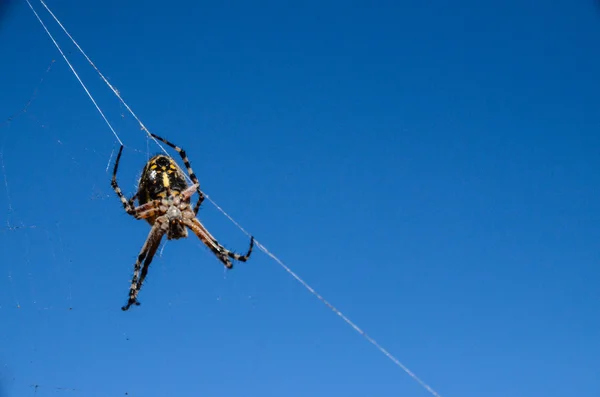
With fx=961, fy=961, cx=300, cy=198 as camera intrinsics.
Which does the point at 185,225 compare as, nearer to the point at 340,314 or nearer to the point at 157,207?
the point at 157,207

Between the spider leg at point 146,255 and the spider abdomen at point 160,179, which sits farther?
the spider leg at point 146,255

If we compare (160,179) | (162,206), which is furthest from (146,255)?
(160,179)

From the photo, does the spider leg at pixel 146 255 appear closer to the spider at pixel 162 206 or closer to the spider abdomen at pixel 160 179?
the spider at pixel 162 206

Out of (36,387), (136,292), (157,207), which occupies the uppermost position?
(157,207)

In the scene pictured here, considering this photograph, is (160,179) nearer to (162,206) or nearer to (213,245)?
(162,206)

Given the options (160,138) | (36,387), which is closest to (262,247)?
(160,138)

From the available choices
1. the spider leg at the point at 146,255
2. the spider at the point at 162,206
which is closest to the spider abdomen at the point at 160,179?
the spider at the point at 162,206

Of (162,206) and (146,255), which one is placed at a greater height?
(162,206)

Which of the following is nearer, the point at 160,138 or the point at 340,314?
the point at 340,314
